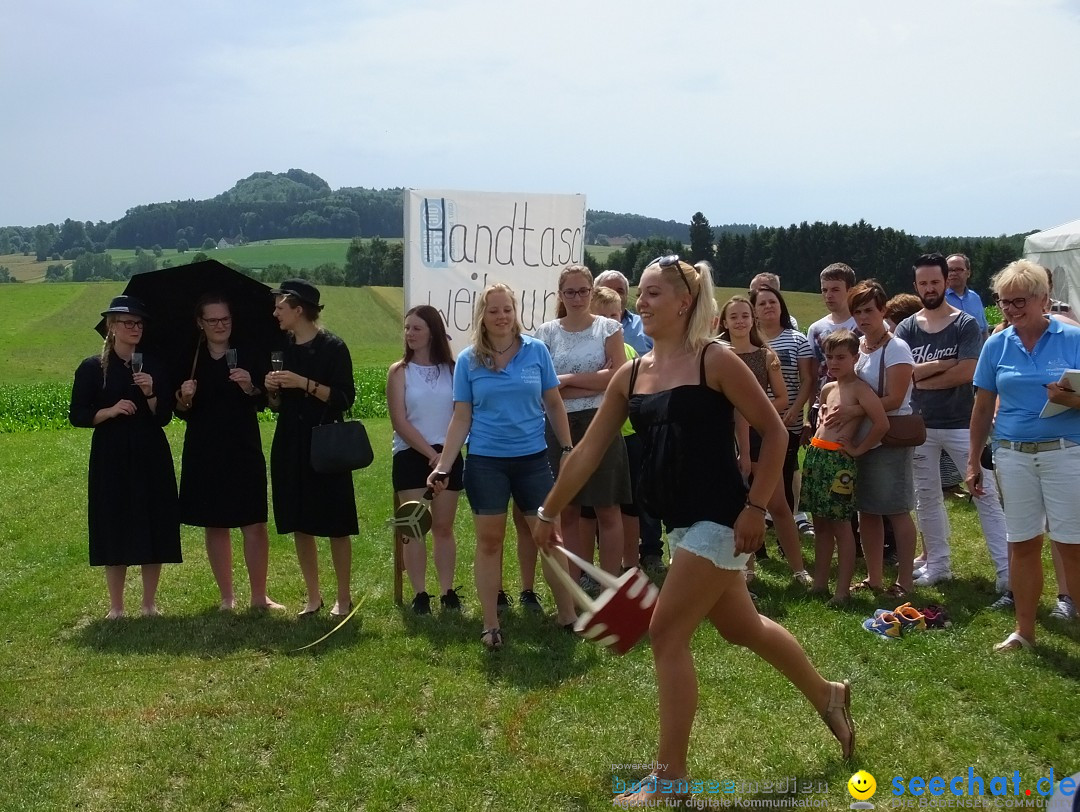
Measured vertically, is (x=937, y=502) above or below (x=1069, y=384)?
below

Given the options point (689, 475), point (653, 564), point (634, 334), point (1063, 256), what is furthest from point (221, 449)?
point (1063, 256)

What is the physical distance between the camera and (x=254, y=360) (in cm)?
698

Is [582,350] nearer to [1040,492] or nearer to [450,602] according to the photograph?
[450,602]

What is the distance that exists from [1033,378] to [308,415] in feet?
14.4

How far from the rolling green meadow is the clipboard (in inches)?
50.7

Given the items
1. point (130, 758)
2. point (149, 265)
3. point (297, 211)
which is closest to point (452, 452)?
point (130, 758)

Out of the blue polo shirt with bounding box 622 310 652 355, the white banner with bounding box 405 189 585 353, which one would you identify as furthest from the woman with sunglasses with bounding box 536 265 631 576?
the white banner with bounding box 405 189 585 353

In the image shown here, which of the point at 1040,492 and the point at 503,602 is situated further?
the point at 503,602

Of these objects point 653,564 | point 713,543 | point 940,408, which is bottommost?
point 653,564

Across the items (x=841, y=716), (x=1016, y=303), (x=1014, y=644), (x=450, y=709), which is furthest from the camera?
(x=1014, y=644)

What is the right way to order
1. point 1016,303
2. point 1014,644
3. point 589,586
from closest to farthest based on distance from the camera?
point 1016,303 → point 1014,644 → point 589,586

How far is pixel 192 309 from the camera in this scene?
7.00m

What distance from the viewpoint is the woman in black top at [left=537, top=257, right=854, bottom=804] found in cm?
381

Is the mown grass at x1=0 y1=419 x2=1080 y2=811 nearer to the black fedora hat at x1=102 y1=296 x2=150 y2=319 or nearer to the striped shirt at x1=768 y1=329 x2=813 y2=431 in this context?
the striped shirt at x1=768 y1=329 x2=813 y2=431
